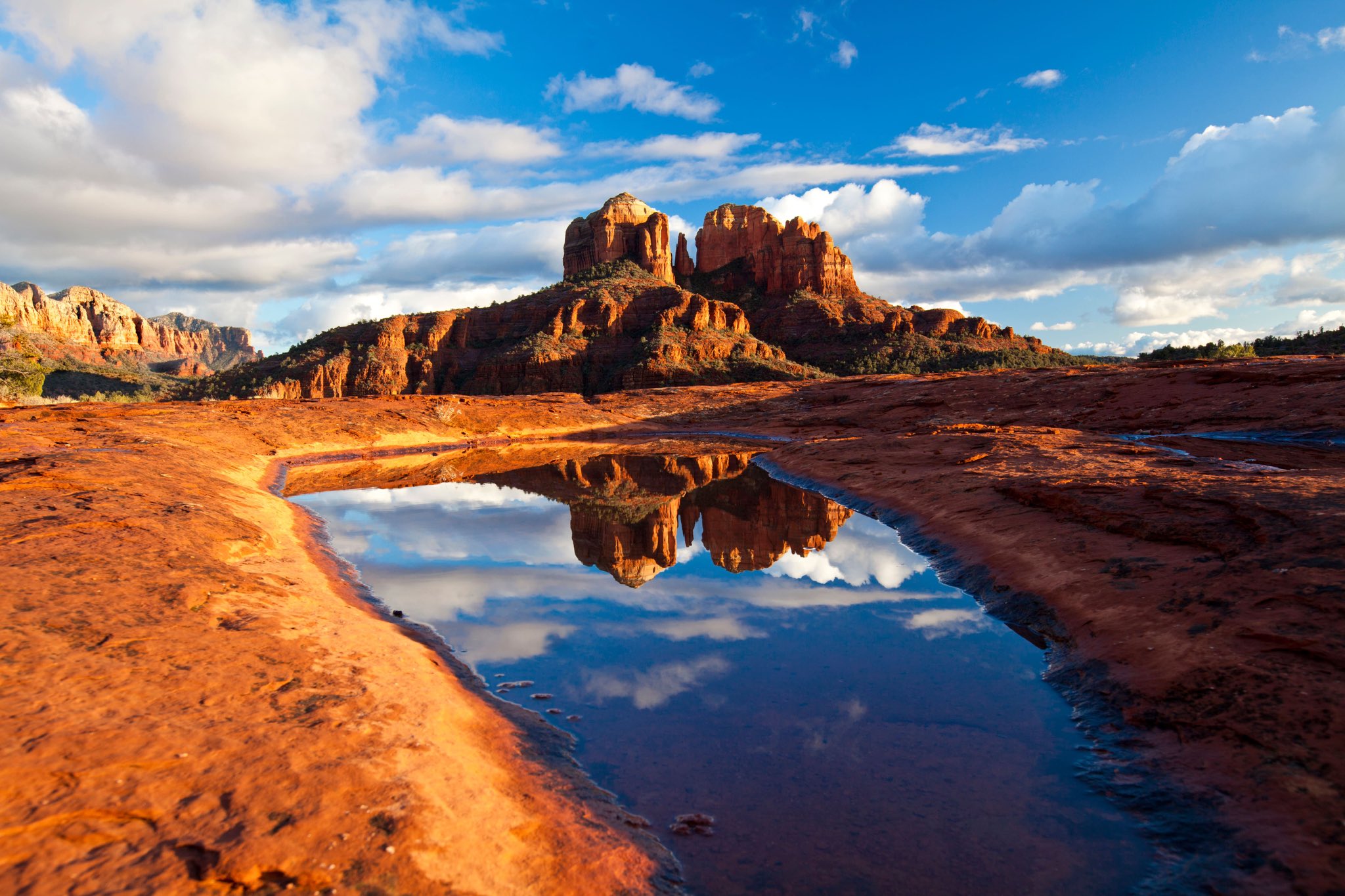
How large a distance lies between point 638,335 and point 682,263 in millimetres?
37848

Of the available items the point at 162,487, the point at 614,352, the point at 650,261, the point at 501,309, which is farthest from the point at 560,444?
the point at 650,261

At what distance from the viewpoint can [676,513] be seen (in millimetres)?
17484

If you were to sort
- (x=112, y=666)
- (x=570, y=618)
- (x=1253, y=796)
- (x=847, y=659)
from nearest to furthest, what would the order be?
1. (x=1253, y=796)
2. (x=112, y=666)
3. (x=847, y=659)
4. (x=570, y=618)

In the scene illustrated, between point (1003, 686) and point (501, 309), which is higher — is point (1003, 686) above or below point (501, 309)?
below

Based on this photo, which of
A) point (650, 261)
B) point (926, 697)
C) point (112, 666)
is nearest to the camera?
point (112, 666)

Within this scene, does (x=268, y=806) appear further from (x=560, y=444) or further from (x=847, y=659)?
(x=560, y=444)

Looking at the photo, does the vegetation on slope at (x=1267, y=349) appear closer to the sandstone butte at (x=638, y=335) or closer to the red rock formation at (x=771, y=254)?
the sandstone butte at (x=638, y=335)

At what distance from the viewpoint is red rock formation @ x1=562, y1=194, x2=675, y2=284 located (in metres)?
110

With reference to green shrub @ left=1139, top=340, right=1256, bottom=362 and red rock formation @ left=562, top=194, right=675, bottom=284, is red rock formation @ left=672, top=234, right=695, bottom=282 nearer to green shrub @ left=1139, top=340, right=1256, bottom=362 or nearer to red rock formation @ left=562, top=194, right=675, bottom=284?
red rock formation @ left=562, top=194, right=675, bottom=284

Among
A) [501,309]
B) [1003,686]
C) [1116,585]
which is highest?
[501,309]

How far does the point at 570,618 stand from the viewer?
947 cm

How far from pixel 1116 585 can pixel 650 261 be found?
348ft

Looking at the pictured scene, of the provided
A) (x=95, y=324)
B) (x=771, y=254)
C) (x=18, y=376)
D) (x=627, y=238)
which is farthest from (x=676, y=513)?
(x=95, y=324)

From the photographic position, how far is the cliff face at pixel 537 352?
75.0m
